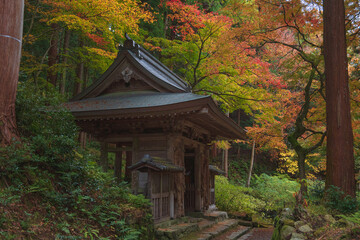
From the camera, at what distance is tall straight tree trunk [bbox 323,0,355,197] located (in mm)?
7418

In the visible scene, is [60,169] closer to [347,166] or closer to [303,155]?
[347,166]

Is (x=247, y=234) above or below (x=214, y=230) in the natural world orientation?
below

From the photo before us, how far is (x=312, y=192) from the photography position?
958cm

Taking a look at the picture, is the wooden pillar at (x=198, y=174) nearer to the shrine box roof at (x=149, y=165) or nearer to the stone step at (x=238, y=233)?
the stone step at (x=238, y=233)

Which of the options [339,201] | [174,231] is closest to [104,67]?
[174,231]

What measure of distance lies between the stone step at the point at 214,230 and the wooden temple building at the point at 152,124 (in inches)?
39.8

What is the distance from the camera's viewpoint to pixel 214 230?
33.6 feet

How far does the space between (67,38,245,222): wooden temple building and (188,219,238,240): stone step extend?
1010 millimetres

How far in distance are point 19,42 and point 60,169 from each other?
3.06m

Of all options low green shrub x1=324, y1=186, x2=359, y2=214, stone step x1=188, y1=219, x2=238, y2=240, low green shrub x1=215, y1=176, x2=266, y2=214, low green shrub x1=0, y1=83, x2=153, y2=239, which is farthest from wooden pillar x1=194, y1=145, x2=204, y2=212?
low green shrub x1=324, y1=186, x2=359, y2=214

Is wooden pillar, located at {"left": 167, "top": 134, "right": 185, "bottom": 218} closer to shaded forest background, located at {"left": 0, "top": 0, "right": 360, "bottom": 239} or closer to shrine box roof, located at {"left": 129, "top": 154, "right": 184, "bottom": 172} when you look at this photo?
shrine box roof, located at {"left": 129, "top": 154, "right": 184, "bottom": 172}

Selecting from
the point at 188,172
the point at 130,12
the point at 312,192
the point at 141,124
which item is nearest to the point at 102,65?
the point at 130,12

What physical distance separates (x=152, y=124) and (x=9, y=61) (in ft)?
16.4

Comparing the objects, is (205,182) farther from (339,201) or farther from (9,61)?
(9,61)
